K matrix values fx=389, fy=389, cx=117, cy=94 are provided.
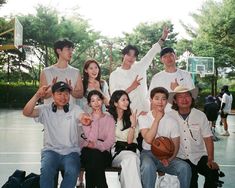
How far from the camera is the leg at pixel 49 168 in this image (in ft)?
12.6

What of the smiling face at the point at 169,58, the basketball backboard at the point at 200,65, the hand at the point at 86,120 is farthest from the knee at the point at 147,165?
the basketball backboard at the point at 200,65

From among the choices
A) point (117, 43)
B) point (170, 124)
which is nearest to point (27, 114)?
point (170, 124)

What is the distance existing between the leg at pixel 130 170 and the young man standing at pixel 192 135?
622 mm

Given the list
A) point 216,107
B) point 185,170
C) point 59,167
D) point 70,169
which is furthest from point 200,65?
point 70,169

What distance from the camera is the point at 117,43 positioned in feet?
134

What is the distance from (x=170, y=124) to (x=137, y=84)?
1.01m

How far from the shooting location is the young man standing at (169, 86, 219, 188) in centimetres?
428

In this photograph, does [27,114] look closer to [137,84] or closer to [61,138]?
[61,138]

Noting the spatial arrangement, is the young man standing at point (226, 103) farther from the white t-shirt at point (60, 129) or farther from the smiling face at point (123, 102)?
the white t-shirt at point (60, 129)

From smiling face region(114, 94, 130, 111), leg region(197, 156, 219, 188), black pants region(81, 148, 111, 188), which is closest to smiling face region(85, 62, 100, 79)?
smiling face region(114, 94, 130, 111)

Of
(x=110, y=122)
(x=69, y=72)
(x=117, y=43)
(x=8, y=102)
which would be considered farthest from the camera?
(x=117, y=43)

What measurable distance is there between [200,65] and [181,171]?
2313 centimetres

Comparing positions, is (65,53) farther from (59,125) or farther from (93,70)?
(59,125)

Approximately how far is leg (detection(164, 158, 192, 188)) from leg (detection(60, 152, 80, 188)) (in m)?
0.96
